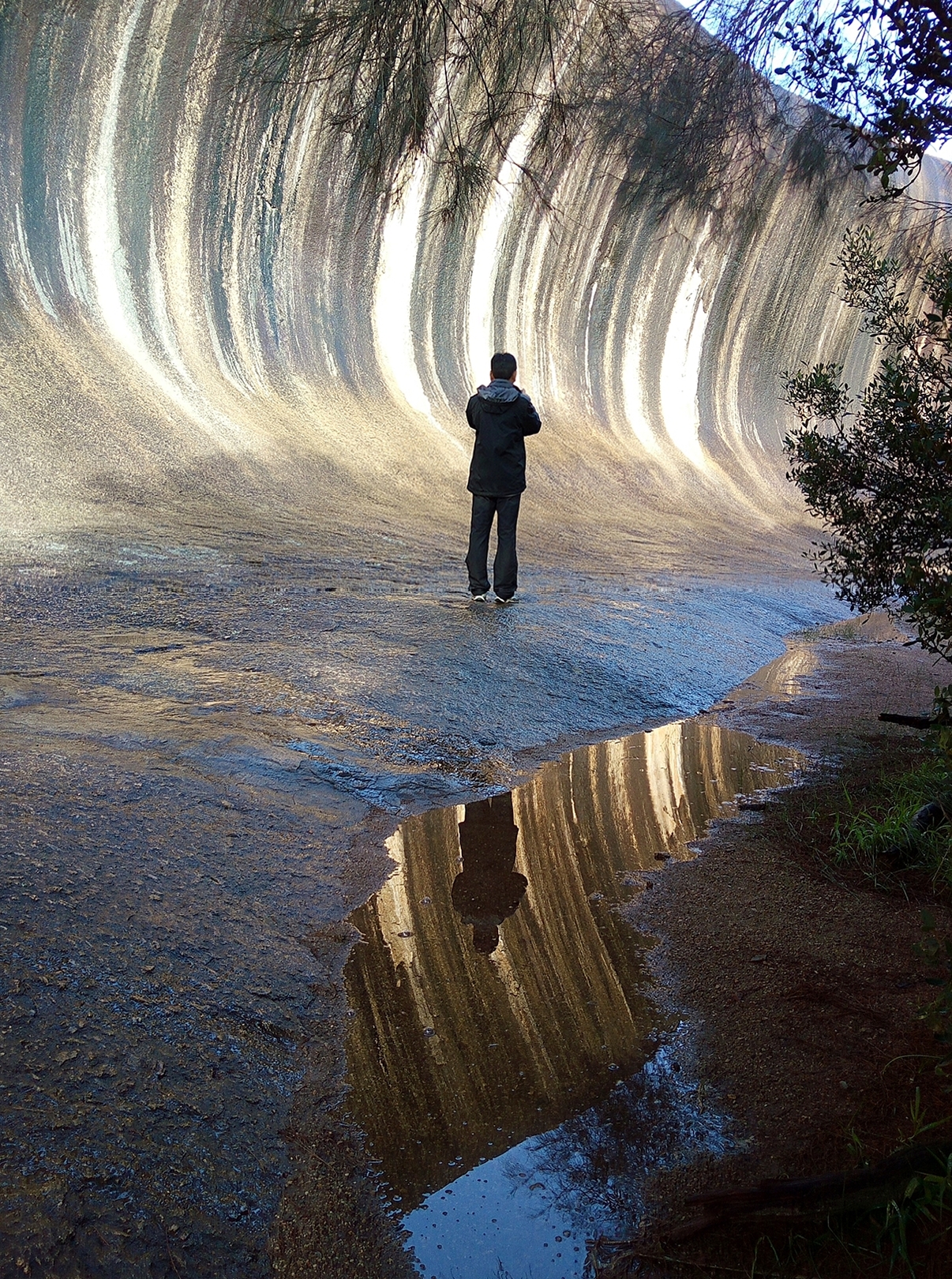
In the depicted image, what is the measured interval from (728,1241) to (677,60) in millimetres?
11748

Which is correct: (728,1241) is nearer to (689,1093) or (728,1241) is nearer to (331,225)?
(689,1093)

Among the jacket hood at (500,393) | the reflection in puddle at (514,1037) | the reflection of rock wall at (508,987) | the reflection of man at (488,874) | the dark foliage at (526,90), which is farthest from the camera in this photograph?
the jacket hood at (500,393)

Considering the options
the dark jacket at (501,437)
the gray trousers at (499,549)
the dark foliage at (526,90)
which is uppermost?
the dark foliage at (526,90)

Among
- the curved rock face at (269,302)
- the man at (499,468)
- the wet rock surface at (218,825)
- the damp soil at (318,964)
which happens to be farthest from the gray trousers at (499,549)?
the curved rock face at (269,302)

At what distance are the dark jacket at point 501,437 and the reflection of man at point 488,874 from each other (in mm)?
3607

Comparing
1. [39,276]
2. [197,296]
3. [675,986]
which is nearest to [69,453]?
[39,276]

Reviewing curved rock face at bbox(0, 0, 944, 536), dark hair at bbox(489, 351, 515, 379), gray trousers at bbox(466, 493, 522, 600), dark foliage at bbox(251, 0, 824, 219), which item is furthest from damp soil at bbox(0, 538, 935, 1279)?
curved rock face at bbox(0, 0, 944, 536)

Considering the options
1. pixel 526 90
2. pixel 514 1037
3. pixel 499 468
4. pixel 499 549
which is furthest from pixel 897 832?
pixel 526 90

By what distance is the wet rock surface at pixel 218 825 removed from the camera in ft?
7.50

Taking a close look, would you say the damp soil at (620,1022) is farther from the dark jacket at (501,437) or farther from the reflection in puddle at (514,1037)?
the dark jacket at (501,437)

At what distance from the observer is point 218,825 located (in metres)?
3.91

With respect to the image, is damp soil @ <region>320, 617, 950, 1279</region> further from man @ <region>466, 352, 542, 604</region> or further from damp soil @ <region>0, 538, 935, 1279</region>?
man @ <region>466, 352, 542, 604</region>

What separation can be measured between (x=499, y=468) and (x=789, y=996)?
5222 millimetres

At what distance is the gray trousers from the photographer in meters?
7.86
